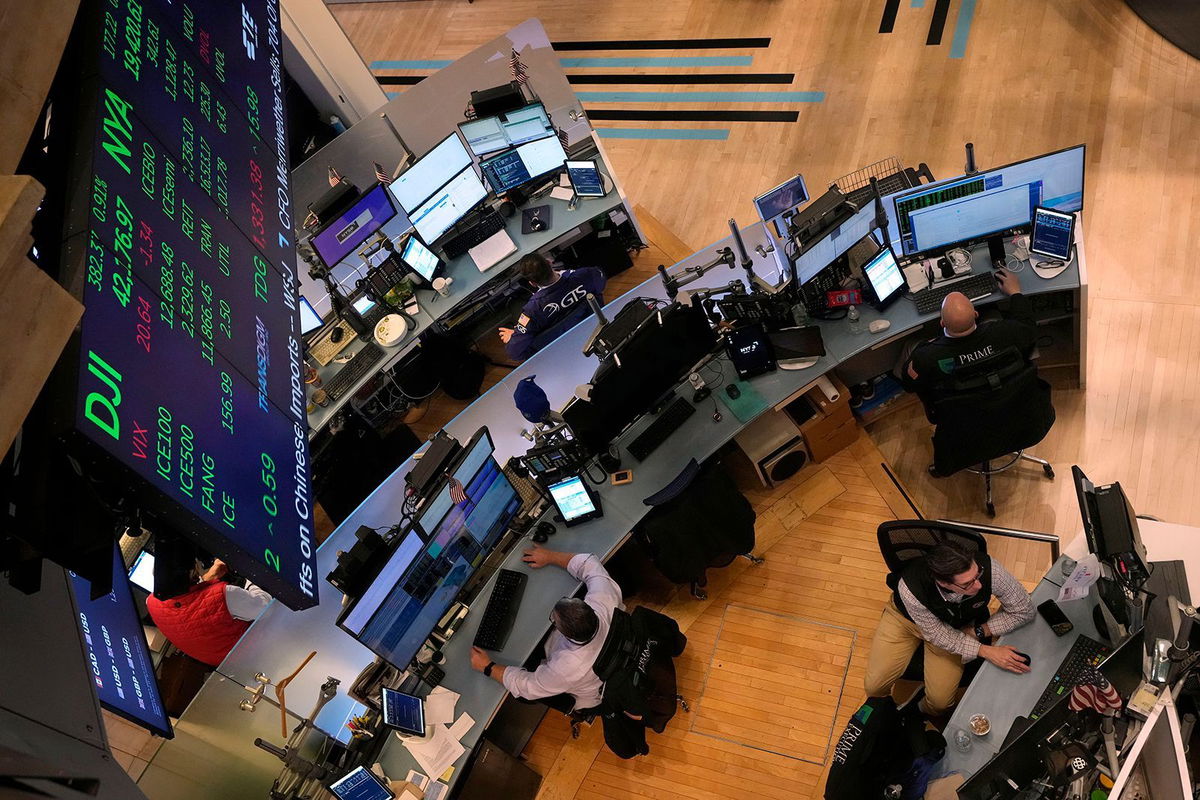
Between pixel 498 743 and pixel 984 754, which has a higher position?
pixel 984 754

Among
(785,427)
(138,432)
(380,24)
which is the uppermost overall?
(138,432)

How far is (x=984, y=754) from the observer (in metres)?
3.77

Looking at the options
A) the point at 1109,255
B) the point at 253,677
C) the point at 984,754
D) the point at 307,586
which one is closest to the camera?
the point at 307,586

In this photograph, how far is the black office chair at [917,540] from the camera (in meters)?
3.99

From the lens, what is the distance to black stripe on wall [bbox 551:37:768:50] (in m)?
8.37

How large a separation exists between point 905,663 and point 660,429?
1860 millimetres

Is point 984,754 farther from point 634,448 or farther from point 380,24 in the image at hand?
point 380,24

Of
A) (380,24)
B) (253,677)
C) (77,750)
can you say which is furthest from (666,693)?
(380,24)

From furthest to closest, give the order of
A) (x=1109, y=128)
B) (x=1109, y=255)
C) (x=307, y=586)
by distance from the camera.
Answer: (x=1109, y=128) < (x=1109, y=255) < (x=307, y=586)

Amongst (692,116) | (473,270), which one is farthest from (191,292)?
(692,116)

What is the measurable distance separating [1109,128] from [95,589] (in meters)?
7.23

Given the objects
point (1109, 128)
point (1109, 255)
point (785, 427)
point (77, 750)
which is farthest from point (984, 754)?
point (1109, 128)

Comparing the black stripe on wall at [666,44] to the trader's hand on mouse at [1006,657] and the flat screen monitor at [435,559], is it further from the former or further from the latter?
the trader's hand on mouse at [1006,657]

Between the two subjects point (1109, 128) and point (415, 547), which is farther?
point (1109, 128)
